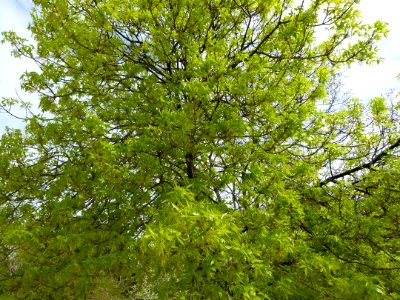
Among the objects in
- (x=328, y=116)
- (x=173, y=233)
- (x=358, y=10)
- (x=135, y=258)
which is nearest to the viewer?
(x=173, y=233)

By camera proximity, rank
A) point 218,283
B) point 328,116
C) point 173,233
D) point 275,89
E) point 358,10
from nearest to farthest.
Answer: point 173,233
point 218,283
point 275,89
point 358,10
point 328,116

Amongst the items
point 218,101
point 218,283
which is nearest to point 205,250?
point 218,283

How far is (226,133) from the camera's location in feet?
13.9

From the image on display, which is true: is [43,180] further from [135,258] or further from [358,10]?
[358,10]

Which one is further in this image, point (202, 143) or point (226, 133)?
point (202, 143)

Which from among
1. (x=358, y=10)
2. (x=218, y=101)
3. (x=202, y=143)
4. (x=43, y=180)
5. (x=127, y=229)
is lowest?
(x=127, y=229)

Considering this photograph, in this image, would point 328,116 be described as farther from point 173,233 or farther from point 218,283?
point 173,233

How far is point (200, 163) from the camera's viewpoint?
16.9 feet

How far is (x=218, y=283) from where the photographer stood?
3.46 m

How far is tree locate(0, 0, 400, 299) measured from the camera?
3781 millimetres

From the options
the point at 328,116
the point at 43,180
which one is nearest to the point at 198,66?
the point at 328,116

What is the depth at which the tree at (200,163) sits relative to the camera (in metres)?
3.78

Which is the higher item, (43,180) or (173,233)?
(43,180)

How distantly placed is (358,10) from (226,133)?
2.80 m
